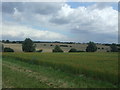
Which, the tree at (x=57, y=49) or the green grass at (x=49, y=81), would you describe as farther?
the tree at (x=57, y=49)

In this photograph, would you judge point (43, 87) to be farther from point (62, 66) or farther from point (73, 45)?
point (73, 45)

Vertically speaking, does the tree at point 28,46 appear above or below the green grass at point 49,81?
above


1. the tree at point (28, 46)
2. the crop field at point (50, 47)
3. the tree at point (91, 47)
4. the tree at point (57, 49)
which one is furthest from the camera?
the tree at point (28, 46)

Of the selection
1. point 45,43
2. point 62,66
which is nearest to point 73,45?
point 45,43

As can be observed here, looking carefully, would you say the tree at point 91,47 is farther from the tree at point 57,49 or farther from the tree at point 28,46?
the tree at point 28,46

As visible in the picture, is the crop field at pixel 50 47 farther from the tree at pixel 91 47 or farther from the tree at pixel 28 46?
the tree at pixel 28 46

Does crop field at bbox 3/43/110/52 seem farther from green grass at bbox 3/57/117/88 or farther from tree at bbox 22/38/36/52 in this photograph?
green grass at bbox 3/57/117/88

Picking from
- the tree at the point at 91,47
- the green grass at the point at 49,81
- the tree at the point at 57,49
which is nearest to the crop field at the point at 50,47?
the tree at the point at 57,49

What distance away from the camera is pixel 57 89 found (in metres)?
12.4

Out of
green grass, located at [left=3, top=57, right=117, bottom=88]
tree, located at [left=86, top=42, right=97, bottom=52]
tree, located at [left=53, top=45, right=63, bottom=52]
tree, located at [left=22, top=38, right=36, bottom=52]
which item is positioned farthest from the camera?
tree, located at [left=22, top=38, right=36, bottom=52]

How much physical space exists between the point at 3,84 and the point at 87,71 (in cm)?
742

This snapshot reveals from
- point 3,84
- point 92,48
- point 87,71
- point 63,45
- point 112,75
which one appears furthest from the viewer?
point 63,45

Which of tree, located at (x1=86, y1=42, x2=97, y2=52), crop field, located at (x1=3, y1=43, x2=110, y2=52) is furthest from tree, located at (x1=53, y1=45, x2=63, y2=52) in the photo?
tree, located at (x1=86, y1=42, x2=97, y2=52)

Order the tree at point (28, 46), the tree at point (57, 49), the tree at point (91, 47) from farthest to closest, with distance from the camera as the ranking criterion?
the tree at point (28, 46) → the tree at point (57, 49) → the tree at point (91, 47)
